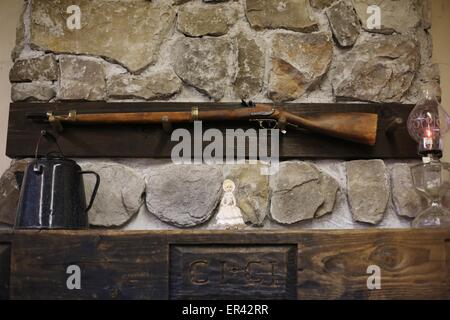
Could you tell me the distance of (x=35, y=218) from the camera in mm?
1180

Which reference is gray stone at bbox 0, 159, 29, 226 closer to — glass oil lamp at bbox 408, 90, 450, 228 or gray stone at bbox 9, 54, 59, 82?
gray stone at bbox 9, 54, 59, 82

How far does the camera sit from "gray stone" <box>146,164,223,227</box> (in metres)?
1.33

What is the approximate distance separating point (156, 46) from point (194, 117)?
21 centimetres

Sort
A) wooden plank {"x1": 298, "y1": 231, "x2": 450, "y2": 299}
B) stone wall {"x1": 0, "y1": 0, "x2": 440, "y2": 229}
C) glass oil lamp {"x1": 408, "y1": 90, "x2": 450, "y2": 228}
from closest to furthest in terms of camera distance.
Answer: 1. wooden plank {"x1": 298, "y1": 231, "x2": 450, "y2": 299}
2. glass oil lamp {"x1": 408, "y1": 90, "x2": 450, "y2": 228}
3. stone wall {"x1": 0, "y1": 0, "x2": 440, "y2": 229}

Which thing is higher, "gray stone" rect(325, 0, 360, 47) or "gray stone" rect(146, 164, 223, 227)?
"gray stone" rect(325, 0, 360, 47)

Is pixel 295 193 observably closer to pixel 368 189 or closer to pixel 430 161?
pixel 368 189

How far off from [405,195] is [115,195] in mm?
645

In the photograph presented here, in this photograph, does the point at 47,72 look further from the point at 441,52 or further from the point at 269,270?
the point at 441,52

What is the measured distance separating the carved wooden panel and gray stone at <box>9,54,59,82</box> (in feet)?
1.83

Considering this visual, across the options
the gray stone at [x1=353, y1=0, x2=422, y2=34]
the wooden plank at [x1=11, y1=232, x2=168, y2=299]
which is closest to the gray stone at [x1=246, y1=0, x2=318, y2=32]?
the gray stone at [x1=353, y1=0, x2=422, y2=34]

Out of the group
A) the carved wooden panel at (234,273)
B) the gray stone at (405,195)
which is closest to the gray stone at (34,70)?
the carved wooden panel at (234,273)

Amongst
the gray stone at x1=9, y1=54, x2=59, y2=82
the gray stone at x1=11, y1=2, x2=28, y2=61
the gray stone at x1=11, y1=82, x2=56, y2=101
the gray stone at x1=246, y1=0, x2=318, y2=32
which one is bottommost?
the gray stone at x1=11, y1=82, x2=56, y2=101
